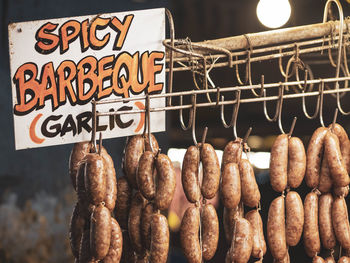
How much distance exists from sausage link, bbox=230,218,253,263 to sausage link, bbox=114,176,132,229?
0.72m

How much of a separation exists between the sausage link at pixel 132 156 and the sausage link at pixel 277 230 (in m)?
0.99

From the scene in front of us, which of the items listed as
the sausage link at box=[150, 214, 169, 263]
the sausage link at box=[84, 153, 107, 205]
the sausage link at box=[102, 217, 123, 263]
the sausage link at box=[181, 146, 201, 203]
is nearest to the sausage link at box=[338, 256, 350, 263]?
the sausage link at box=[181, 146, 201, 203]

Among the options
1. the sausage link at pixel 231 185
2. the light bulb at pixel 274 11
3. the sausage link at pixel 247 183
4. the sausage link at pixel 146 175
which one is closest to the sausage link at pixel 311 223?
the sausage link at pixel 247 183

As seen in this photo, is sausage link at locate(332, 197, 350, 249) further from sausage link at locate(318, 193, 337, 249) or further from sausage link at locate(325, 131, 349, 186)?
sausage link at locate(325, 131, 349, 186)

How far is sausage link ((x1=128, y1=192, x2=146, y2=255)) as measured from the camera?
342 centimetres

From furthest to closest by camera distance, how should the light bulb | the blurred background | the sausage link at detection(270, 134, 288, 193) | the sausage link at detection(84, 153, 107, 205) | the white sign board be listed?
the blurred background, the light bulb, the sausage link at detection(270, 134, 288, 193), the white sign board, the sausage link at detection(84, 153, 107, 205)

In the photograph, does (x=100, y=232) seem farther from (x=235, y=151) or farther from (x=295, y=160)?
(x=295, y=160)

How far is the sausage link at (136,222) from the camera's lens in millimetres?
3422

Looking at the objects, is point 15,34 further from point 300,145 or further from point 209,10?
point 209,10

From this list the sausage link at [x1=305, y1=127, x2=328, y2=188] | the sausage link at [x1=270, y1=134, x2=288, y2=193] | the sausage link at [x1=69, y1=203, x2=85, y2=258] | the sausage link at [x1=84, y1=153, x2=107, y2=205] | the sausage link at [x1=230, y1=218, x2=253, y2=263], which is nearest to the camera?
the sausage link at [x1=84, y1=153, x2=107, y2=205]

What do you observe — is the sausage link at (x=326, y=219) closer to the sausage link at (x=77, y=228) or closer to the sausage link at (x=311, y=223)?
the sausage link at (x=311, y=223)

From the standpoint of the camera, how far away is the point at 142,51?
3475 millimetres

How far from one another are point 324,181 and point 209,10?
347 centimetres

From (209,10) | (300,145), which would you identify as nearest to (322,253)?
(209,10)
